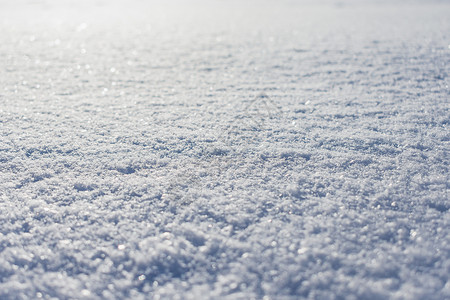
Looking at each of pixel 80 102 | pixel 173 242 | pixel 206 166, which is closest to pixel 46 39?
pixel 80 102

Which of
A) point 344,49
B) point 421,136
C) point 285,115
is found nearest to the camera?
point 421,136

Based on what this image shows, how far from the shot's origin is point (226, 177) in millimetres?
1243

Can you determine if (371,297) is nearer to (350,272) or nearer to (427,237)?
(350,272)

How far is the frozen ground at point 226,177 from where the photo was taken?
0.87 meters

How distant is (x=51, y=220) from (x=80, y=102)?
1.00m

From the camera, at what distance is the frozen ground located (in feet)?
2.85

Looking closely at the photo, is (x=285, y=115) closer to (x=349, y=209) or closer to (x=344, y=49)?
(x=349, y=209)

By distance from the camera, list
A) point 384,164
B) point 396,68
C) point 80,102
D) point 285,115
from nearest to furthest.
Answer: point 384,164 < point 285,115 < point 80,102 < point 396,68

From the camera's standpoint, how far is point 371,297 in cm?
80

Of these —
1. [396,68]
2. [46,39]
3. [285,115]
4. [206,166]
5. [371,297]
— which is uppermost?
[46,39]

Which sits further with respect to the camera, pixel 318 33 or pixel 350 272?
pixel 318 33

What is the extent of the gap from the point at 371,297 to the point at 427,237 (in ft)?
0.90

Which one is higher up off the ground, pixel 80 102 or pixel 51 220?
pixel 80 102

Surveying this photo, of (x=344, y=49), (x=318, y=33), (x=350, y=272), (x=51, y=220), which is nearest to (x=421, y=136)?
(x=350, y=272)
